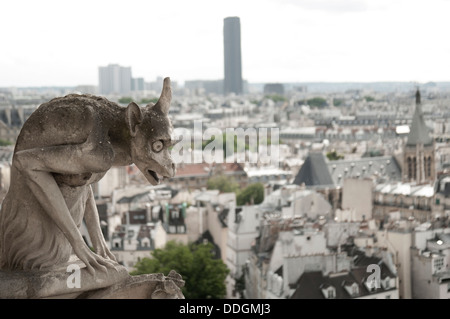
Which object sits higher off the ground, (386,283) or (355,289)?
(355,289)

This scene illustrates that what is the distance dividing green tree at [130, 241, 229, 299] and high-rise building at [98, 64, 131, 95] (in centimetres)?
9333

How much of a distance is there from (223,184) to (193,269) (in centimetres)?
2435

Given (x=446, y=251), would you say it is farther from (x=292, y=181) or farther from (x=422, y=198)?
(x=292, y=181)

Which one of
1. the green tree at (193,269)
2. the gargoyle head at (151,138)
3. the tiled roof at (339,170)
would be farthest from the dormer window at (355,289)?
the tiled roof at (339,170)

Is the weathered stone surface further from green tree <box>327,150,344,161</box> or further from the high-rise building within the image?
the high-rise building

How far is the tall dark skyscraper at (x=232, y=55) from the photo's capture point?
→ 55.4 m

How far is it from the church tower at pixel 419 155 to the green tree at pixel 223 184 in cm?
1014

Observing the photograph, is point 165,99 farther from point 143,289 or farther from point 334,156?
point 334,156

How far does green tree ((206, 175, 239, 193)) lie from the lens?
153 feet

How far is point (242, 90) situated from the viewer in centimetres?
18025

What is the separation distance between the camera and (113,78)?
120375 mm

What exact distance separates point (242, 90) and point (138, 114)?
177 meters

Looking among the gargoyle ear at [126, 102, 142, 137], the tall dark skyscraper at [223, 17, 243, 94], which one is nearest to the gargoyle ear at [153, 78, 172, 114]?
the gargoyle ear at [126, 102, 142, 137]

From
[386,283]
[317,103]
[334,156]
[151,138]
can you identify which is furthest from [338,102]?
[151,138]
